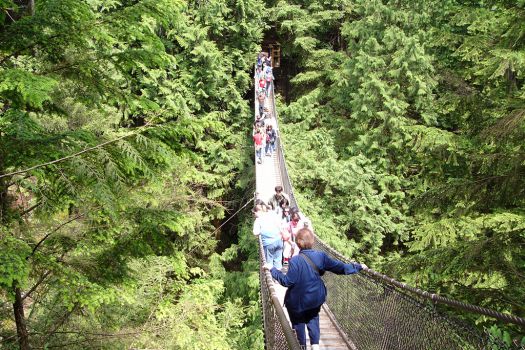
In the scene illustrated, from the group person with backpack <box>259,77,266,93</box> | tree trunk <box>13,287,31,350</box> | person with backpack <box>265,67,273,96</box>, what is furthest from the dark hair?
person with backpack <box>265,67,273,96</box>

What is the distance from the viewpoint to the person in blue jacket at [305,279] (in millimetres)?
2617

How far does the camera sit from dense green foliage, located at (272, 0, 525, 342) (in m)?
4.09

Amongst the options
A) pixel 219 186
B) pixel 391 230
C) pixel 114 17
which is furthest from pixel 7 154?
pixel 219 186

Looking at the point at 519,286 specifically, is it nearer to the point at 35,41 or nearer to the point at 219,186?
the point at 35,41

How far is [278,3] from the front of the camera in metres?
18.2

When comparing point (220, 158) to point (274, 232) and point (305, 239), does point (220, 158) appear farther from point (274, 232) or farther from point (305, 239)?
point (305, 239)

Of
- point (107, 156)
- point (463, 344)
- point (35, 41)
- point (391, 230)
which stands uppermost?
point (35, 41)

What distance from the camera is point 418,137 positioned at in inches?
235

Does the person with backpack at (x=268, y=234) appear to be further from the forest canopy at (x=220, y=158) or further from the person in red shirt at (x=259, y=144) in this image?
the person in red shirt at (x=259, y=144)

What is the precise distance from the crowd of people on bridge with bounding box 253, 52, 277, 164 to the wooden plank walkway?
0.24 m

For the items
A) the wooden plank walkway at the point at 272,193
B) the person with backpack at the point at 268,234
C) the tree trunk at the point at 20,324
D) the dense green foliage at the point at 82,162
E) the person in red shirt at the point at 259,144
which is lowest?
the wooden plank walkway at the point at 272,193

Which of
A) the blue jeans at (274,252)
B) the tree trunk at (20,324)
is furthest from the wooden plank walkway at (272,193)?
the tree trunk at (20,324)

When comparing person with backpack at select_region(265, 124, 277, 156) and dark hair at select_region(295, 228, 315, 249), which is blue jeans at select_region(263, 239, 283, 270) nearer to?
dark hair at select_region(295, 228, 315, 249)

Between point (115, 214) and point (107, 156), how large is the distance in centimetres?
44
